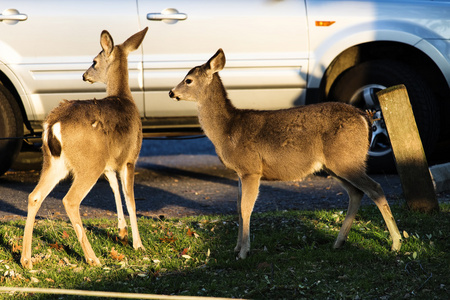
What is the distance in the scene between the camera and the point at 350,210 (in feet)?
18.5

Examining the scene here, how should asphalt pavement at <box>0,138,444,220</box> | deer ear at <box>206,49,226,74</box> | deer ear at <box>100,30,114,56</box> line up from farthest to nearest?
asphalt pavement at <box>0,138,444,220</box>, deer ear at <box>100,30,114,56</box>, deer ear at <box>206,49,226,74</box>

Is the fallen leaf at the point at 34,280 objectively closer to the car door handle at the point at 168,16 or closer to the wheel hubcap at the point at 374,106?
the car door handle at the point at 168,16

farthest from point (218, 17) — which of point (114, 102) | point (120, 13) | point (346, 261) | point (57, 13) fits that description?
point (346, 261)

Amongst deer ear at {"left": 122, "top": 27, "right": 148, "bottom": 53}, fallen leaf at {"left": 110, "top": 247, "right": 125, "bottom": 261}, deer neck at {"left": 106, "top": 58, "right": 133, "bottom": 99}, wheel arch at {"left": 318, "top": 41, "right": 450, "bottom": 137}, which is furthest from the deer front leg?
wheel arch at {"left": 318, "top": 41, "right": 450, "bottom": 137}

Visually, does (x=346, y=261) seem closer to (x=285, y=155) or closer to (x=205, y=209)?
(x=285, y=155)

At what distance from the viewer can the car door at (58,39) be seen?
26.5 ft

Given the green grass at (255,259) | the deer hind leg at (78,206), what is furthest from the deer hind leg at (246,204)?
the deer hind leg at (78,206)

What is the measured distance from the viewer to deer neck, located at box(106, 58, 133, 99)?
638 cm

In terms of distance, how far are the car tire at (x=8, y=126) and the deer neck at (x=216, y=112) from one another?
10.8 ft

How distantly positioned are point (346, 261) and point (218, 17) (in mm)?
4068

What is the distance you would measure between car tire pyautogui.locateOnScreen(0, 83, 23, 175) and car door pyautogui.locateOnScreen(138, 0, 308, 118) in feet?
5.40

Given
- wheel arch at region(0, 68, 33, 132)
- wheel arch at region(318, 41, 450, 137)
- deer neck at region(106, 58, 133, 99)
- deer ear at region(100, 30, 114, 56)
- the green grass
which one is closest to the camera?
the green grass

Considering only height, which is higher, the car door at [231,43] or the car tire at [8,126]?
the car door at [231,43]

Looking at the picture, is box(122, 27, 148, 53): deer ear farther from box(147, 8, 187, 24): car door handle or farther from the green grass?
the green grass
